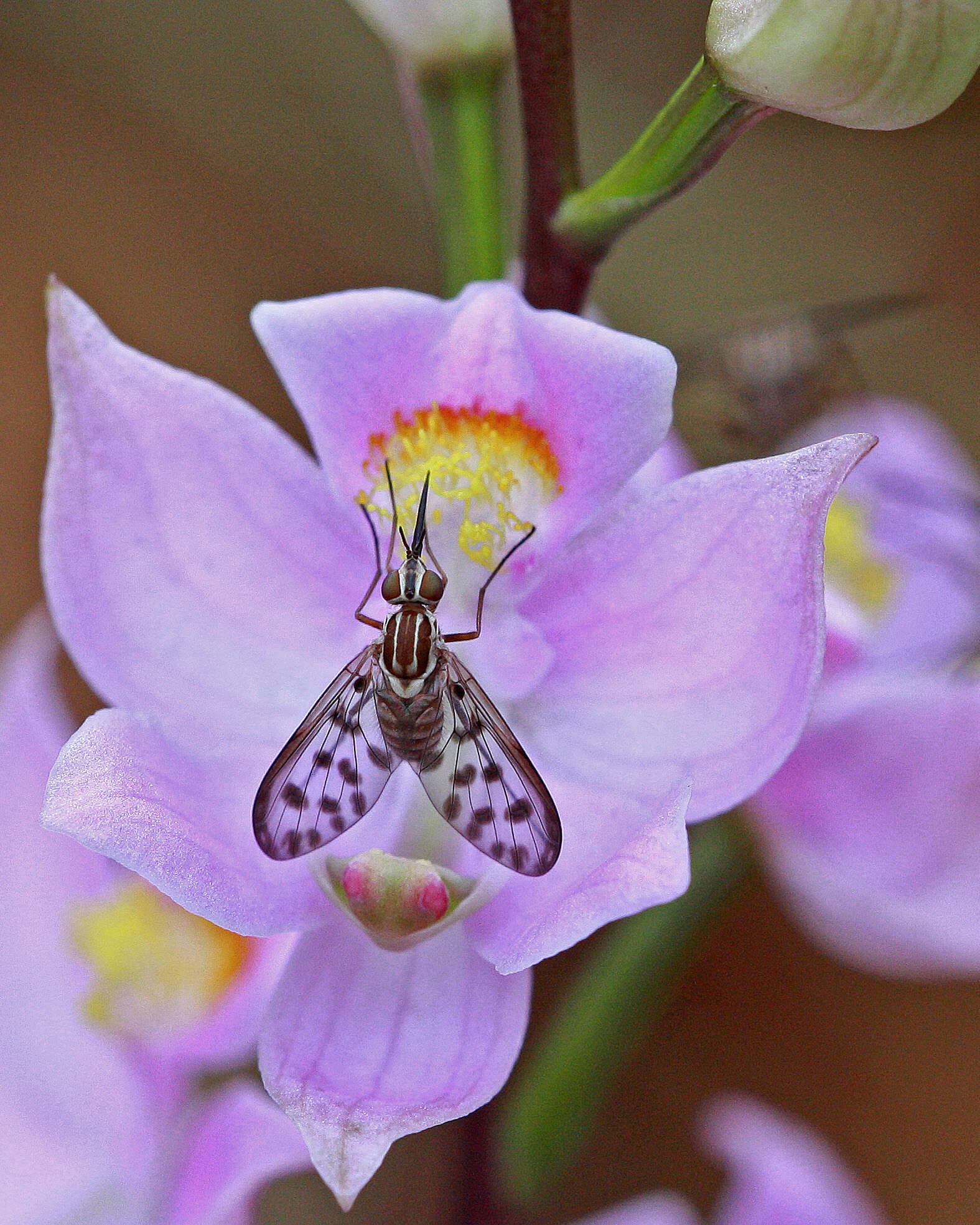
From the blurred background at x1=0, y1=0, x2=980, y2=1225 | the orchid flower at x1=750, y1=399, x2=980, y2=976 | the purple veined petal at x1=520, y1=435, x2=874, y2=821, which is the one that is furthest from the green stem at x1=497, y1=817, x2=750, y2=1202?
the blurred background at x1=0, y1=0, x2=980, y2=1225

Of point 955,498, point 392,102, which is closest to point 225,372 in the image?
point 392,102

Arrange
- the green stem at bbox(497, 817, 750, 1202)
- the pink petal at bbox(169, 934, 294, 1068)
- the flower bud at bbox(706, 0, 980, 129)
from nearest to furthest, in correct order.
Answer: the flower bud at bbox(706, 0, 980, 129) → the pink petal at bbox(169, 934, 294, 1068) → the green stem at bbox(497, 817, 750, 1202)

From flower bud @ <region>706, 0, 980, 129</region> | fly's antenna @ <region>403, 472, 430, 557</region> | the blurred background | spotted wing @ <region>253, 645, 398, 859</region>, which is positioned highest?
flower bud @ <region>706, 0, 980, 129</region>

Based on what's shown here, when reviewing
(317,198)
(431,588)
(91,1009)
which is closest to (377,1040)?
(431,588)

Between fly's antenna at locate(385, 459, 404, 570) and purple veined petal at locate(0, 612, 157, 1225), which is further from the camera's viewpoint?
purple veined petal at locate(0, 612, 157, 1225)

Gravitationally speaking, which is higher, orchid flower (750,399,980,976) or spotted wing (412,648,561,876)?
spotted wing (412,648,561,876)

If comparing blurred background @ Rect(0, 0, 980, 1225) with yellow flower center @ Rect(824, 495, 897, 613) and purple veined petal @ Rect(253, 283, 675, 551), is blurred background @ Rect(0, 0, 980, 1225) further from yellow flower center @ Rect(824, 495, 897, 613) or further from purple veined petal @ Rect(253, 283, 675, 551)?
purple veined petal @ Rect(253, 283, 675, 551)

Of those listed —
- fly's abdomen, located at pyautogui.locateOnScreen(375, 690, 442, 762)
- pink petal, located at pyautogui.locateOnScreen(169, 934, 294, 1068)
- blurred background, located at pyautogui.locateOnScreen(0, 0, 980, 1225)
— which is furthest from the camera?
blurred background, located at pyautogui.locateOnScreen(0, 0, 980, 1225)

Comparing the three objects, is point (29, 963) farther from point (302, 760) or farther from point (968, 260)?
point (968, 260)

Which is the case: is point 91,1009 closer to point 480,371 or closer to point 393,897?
point 393,897
